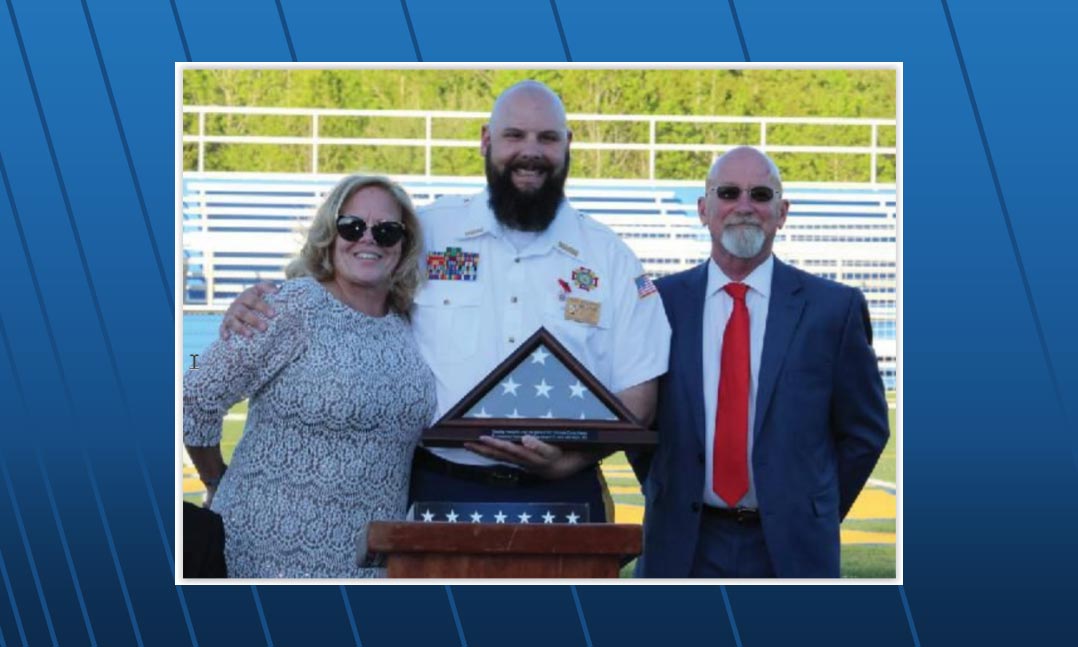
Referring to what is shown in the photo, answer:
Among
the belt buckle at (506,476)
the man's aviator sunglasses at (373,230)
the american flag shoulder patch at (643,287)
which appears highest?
the man's aviator sunglasses at (373,230)

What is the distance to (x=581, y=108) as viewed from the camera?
13.9 meters

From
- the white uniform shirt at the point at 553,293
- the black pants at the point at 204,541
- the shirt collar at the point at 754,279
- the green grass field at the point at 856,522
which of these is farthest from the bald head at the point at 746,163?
the green grass field at the point at 856,522

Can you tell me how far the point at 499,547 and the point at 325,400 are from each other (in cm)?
74

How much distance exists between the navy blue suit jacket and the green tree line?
23.8 feet

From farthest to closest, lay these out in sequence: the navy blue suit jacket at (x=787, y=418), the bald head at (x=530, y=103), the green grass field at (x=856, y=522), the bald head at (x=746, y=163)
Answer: the green grass field at (x=856, y=522)
the bald head at (x=746, y=163)
the navy blue suit jacket at (x=787, y=418)
the bald head at (x=530, y=103)

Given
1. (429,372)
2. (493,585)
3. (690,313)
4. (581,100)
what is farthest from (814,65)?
(581,100)

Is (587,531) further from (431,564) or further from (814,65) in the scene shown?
(814,65)

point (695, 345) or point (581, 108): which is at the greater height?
point (581, 108)

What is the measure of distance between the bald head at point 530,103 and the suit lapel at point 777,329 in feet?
2.78

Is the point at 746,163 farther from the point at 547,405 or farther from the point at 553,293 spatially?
the point at 547,405

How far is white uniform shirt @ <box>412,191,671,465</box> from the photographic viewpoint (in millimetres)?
5145

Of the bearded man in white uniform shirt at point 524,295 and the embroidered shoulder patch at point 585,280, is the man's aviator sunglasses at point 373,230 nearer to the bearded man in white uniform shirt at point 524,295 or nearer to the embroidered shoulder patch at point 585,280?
the bearded man in white uniform shirt at point 524,295

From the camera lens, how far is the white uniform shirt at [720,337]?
5.18m

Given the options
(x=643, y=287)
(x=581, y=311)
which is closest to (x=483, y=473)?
(x=581, y=311)
